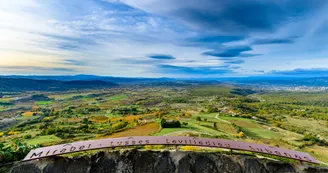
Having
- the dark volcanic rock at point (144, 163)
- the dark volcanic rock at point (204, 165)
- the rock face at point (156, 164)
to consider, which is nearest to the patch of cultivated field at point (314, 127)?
the rock face at point (156, 164)

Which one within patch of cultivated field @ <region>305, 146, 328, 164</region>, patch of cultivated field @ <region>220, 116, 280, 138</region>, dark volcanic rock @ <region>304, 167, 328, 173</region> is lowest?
patch of cultivated field @ <region>220, 116, 280, 138</region>

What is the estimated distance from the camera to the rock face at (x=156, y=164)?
15.4ft

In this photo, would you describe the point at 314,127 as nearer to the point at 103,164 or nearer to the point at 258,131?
the point at 258,131

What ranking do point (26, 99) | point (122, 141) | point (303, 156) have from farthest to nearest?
point (26, 99) → point (122, 141) → point (303, 156)

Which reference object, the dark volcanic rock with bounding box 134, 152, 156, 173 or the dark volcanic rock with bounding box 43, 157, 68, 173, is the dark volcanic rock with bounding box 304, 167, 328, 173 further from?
the dark volcanic rock with bounding box 43, 157, 68, 173

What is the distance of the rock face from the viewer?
15.4 ft

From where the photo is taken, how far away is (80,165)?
4.74 m

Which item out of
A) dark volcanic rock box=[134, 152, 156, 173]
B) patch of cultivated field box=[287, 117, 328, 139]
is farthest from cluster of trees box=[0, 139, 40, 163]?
patch of cultivated field box=[287, 117, 328, 139]

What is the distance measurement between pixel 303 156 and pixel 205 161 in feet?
8.89

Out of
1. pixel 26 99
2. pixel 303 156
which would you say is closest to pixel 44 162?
pixel 303 156

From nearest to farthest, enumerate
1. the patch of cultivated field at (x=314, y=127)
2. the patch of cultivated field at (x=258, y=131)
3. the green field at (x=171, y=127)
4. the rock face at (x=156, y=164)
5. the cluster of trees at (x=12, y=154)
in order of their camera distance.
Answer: the rock face at (x=156, y=164)
the cluster of trees at (x=12, y=154)
the green field at (x=171, y=127)
the patch of cultivated field at (x=258, y=131)
the patch of cultivated field at (x=314, y=127)

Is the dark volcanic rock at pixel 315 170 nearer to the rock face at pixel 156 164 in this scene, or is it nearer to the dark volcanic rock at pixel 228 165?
the rock face at pixel 156 164

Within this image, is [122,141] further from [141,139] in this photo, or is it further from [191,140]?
[191,140]

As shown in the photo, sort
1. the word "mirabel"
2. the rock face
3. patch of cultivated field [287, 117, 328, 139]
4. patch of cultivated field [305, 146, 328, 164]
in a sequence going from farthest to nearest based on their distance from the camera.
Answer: patch of cultivated field [287, 117, 328, 139] < patch of cultivated field [305, 146, 328, 164] < the word "mirabel" < the rock face
